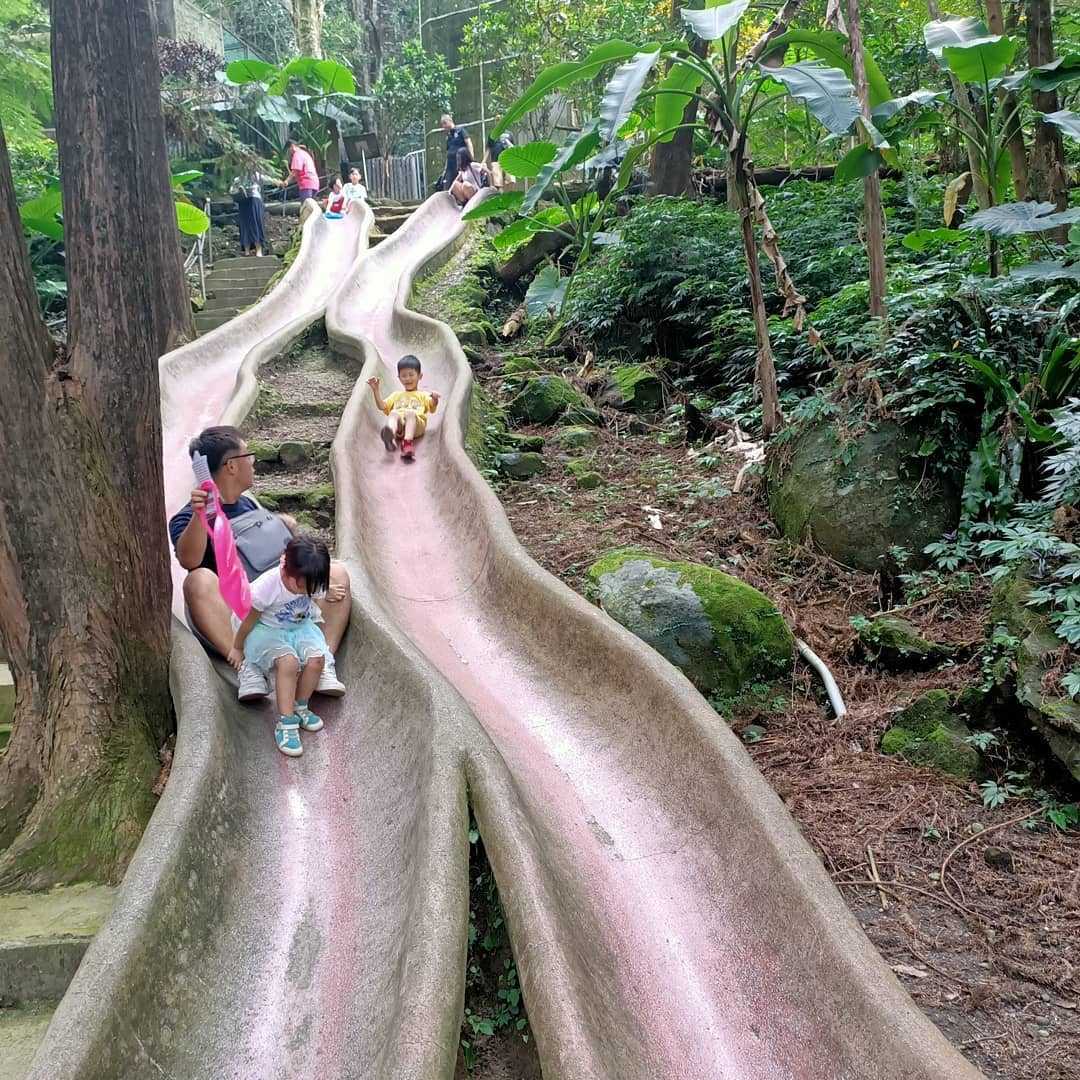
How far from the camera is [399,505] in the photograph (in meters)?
7.34

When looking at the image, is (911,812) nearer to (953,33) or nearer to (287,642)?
(287,642)

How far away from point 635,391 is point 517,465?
2108 mm

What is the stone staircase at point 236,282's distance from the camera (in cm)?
1526

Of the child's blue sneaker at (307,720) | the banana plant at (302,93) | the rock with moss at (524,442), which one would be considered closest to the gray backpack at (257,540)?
the child's blue sneaker at (307,720)

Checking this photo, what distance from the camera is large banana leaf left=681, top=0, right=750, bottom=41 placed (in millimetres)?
5668

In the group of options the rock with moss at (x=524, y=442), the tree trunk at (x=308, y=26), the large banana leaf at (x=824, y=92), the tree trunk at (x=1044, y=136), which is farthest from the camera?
the tree trunk at (x=308, y=26)

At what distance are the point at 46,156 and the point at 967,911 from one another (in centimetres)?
1798

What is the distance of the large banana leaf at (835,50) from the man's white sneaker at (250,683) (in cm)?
542

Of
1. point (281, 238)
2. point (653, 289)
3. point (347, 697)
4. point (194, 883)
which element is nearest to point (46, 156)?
point (281, 238)

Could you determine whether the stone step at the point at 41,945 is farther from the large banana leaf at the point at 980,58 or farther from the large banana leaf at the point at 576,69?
the large banana leaf at the point at 980,58

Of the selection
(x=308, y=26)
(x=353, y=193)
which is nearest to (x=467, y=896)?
(x=353, y=193)

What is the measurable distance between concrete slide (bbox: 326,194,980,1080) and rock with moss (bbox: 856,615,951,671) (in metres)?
1.65

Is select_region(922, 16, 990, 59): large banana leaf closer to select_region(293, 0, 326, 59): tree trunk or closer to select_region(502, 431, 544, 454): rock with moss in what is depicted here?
select_region(502, 431, 544, 454): rock with moss

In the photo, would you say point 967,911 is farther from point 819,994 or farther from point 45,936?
point 45,936
